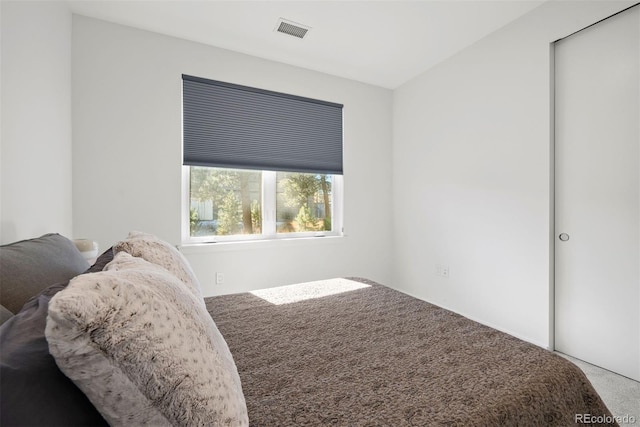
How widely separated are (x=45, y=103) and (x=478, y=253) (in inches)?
139

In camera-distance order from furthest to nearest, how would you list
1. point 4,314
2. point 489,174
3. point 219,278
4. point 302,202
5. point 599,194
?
point 302,202
point 219,278
point 489,174
point 599,194
point 4,314

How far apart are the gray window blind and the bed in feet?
5.37

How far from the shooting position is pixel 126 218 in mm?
2625

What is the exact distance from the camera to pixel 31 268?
0.96 metres

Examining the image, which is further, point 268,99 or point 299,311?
point 268,99

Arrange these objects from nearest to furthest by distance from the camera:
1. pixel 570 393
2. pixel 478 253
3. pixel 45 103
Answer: pixel 570 393 → pixel 45 103 → pixel 478 253

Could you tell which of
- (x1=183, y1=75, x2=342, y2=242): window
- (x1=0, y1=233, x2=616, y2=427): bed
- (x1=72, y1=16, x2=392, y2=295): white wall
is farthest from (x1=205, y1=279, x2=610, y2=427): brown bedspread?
(x1=183, y1=75, x2=342, y2=242): window

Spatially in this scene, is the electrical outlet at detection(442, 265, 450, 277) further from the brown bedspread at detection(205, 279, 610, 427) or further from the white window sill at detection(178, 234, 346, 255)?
the brown bedspread at detection(205, 279, 610, 427)

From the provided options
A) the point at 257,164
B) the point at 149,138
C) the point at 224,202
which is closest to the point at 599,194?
the point at 257,164

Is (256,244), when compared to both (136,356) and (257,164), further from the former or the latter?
(136,356)

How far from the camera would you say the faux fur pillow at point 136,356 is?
46cm

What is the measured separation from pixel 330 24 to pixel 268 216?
6.23 ft

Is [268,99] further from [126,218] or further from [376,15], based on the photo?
[126,218]

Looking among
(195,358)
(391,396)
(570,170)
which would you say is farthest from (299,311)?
(570,170)
